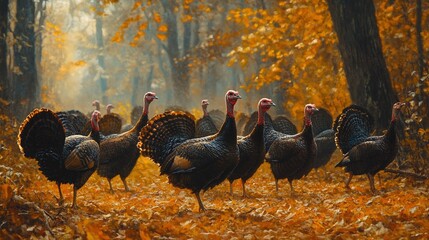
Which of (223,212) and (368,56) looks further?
(368,56)

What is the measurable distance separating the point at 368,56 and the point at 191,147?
5431 millimetres

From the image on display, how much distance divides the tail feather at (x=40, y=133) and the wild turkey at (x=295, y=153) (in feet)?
14.2

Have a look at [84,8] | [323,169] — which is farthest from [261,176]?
[84,8]

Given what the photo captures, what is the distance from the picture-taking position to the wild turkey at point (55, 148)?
8.55m

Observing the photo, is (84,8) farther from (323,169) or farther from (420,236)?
(420,236)

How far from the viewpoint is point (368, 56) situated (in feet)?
41.5

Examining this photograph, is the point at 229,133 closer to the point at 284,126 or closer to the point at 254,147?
the point at 254,147

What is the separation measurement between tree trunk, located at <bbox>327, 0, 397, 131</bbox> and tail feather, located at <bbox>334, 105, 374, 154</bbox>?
118cm

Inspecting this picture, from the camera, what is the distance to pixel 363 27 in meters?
12.6

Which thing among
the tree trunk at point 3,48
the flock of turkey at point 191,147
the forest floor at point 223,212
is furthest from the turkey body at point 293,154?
the tree trunk at point 3,48

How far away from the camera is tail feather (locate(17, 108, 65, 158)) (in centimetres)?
848

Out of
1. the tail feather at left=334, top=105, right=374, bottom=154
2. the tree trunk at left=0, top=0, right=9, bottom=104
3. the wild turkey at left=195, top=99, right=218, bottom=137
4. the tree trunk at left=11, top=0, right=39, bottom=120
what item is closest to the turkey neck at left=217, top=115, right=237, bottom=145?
the tail feather at left=334, top=105, right=374, bottom=154

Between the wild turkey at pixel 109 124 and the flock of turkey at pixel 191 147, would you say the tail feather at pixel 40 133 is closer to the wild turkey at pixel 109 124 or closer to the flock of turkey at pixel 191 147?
the flock of turkey at pixel 191 147

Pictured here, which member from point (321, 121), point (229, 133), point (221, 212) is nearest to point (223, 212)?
point (221, 212)
